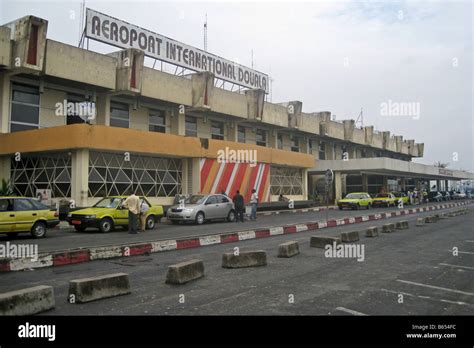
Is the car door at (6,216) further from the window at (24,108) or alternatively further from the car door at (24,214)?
the window at (24,108)

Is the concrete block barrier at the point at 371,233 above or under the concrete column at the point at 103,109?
under

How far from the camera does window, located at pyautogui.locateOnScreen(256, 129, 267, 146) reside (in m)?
39.4

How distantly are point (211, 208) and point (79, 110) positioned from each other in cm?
1086

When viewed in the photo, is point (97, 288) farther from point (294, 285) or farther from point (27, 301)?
point (294, 285)

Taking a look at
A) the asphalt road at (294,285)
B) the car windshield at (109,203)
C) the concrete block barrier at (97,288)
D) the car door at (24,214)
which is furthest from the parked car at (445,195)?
the concrete block barrier at (97,288)

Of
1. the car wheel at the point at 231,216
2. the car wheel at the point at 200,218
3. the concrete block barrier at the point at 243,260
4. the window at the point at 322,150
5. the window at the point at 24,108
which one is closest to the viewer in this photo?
the concrete block barrier at the point at 243,260

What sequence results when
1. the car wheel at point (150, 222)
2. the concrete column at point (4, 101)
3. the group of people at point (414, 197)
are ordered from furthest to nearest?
the group of people at point (414, 197) → the concrete column at point (4, 101) → the car wheel at point (150, 222)

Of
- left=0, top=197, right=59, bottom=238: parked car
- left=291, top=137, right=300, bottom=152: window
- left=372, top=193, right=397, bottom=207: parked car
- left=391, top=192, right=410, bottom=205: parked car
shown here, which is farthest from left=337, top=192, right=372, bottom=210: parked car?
left=0, top=197, right=59, bottom=238: parked car

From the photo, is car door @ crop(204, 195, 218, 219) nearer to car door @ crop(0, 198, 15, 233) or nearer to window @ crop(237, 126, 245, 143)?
car door @ crop(0, 198, 15, 233)

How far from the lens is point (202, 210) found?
21.2m

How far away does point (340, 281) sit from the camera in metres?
7.54

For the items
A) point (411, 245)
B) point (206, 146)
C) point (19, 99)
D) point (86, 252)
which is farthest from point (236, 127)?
point (86, 252)

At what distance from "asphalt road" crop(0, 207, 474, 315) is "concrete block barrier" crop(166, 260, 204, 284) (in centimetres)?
15

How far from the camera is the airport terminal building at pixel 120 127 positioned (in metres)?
21.2
